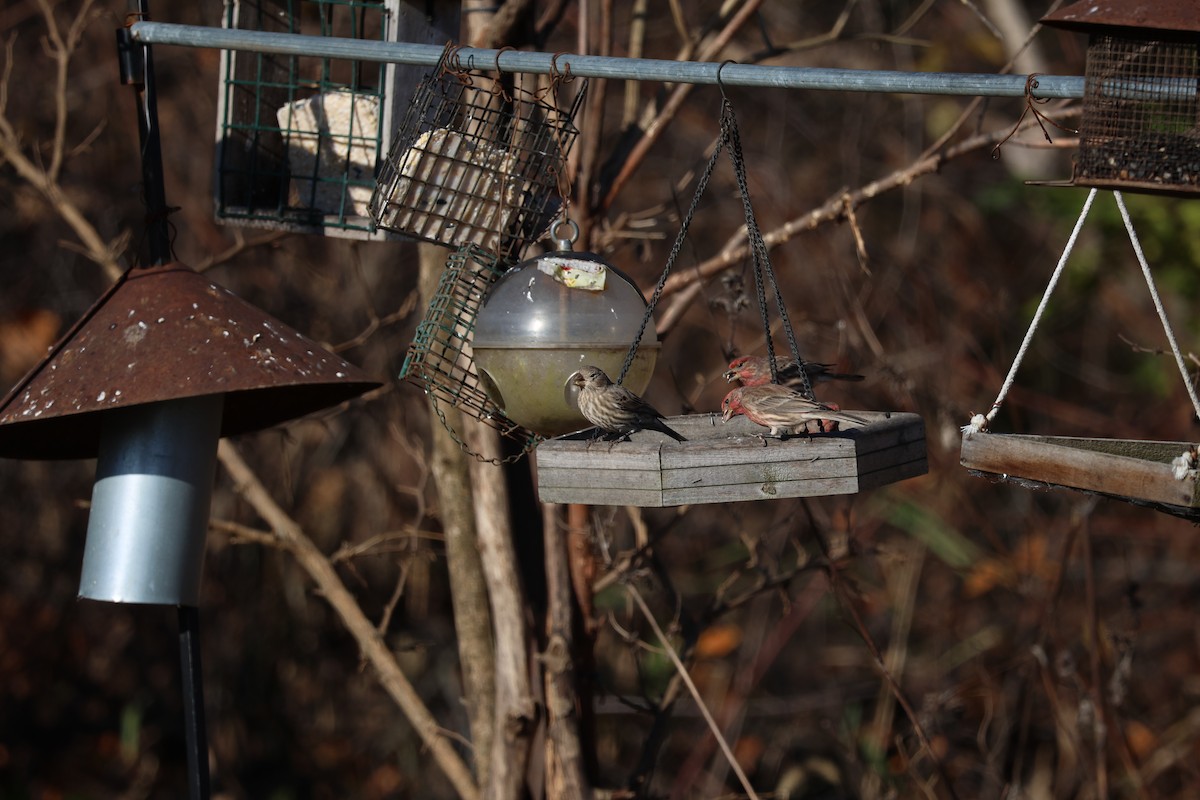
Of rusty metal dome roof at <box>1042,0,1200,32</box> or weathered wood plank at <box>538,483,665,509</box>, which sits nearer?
rusty metal dome roof at <box>1042,0,1200,32</box>

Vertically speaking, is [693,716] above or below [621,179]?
below

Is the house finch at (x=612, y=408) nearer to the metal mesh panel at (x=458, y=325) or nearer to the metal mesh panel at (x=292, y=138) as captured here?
the metal mesh panel at (x=458, y=325)

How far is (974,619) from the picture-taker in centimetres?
980

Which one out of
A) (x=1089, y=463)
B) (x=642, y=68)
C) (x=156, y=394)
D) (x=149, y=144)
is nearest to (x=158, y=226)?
(x=149, y=144)

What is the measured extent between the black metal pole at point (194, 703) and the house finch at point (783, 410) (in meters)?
1.75

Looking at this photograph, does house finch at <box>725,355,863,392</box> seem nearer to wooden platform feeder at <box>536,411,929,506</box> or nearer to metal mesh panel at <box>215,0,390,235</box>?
wooden platform feeder at <box>536,411,929,506</box>

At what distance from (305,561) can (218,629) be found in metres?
4.77

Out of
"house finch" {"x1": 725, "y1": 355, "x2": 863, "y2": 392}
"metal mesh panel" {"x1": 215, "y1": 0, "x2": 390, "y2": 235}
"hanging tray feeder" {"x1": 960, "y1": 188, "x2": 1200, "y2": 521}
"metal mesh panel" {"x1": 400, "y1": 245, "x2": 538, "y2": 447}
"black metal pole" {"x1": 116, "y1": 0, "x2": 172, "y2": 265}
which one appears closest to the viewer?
"hanging tray feeder" {"x1": 960, "y1": 188, "x2": 1200, "y2": 521}

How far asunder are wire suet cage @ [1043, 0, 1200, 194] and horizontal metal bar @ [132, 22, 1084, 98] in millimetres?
142

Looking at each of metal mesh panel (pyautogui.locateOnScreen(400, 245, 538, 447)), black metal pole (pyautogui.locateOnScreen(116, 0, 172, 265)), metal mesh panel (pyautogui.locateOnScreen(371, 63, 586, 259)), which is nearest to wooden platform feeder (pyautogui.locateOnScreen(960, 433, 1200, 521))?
metal mesh panel (pyautogui.locateOnScreen(400, 245, 538, 447))

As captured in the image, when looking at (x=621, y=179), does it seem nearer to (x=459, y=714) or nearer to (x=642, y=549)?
(x=642, y=549)

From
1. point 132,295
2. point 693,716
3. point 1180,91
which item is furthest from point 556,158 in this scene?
point 693,716

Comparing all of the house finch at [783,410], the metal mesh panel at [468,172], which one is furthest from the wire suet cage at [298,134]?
the house finch at [783,410]

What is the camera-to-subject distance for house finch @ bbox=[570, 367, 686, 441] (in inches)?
144
